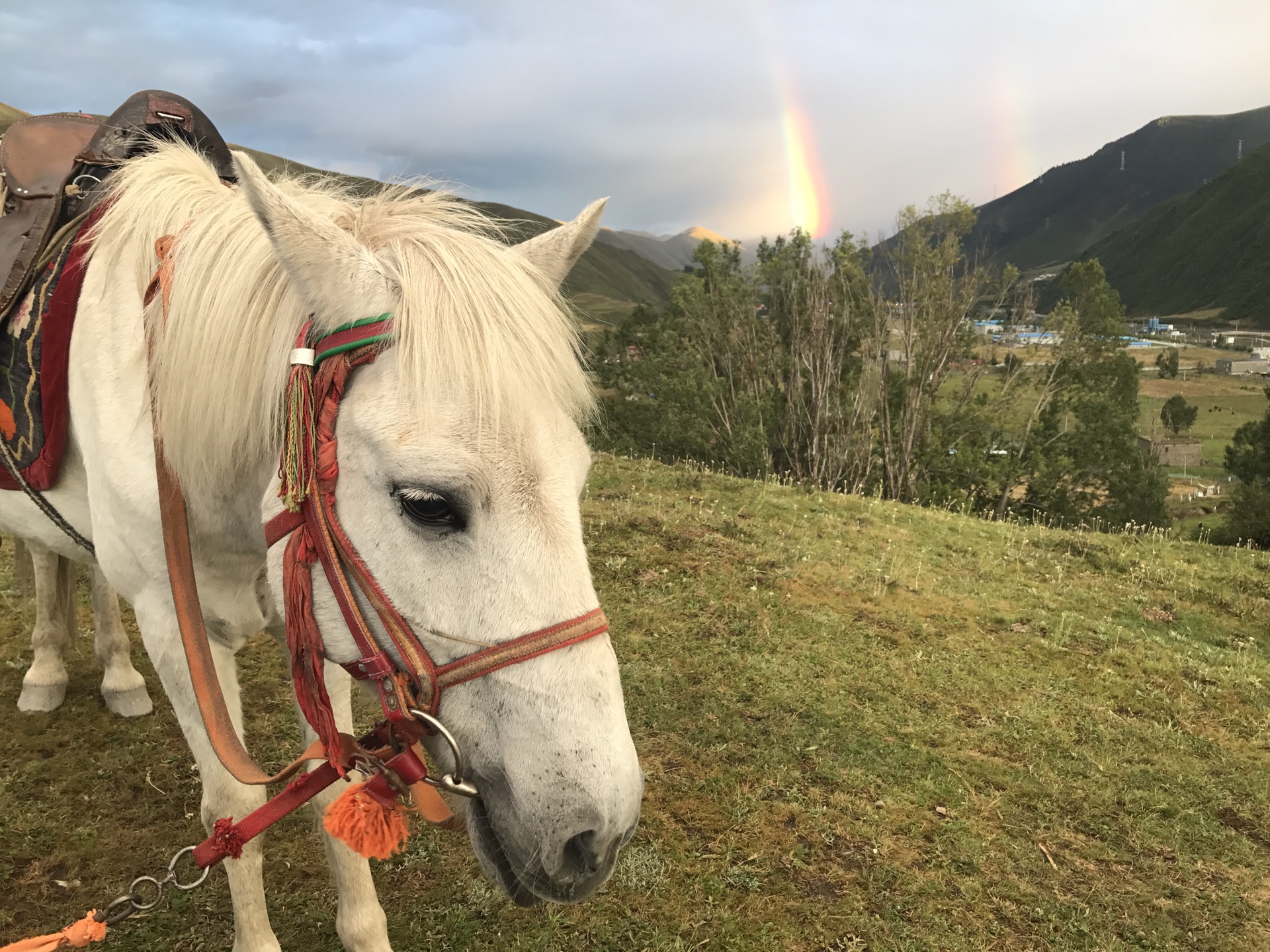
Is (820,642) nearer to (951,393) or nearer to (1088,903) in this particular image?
(1088,903)

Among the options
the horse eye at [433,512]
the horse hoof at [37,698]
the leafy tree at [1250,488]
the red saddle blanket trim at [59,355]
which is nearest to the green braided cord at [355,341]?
the horse eye at [433,512]

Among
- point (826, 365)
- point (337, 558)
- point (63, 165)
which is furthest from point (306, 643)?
point (826, 365)

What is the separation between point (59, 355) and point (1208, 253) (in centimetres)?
21276

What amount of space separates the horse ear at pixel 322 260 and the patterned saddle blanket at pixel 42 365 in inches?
50.0

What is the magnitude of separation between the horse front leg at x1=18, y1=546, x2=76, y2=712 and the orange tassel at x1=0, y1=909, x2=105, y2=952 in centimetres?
295

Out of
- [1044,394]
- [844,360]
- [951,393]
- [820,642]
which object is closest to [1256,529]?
Answer: [1044,394]

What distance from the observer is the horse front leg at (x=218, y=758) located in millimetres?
2143

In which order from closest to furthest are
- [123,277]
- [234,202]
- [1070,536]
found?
1. [234,202]
2. [123,277]
3. [1070,536]

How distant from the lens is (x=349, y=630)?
1.52 m

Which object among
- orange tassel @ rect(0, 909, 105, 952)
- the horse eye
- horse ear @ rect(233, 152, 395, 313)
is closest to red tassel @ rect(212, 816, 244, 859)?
orange tassel @ rect(0, 909, 105, 952)

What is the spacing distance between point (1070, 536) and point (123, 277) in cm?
938

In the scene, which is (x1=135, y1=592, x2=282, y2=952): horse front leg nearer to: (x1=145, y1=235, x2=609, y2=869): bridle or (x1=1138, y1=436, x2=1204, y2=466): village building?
(x1=145, y1=235, x2=609, y2=869): bridle

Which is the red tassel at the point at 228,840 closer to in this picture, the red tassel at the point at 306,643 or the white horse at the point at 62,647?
the red tassel at the point at 306,643

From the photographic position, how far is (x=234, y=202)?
1.91 meters
